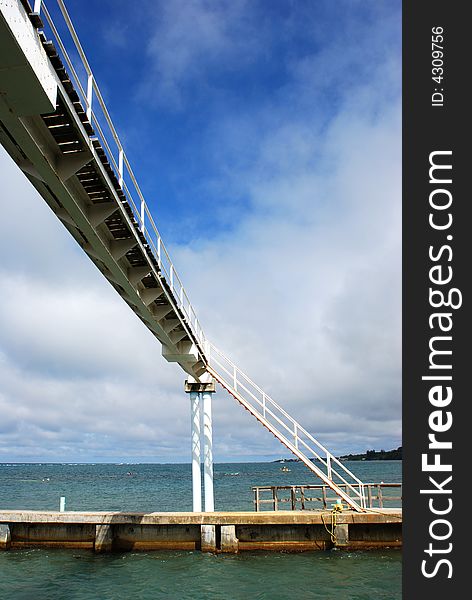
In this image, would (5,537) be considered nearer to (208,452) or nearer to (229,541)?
(208,452)

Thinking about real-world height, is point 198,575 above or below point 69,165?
below

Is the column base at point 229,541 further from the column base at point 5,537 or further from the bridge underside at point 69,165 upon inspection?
the column base at point 5,537

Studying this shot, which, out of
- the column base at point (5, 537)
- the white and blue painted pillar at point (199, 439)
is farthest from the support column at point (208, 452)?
the column base at point (5, 537)

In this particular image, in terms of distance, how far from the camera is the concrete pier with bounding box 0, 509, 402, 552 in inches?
741

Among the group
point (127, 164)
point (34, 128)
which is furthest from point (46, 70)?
point (127, 164)

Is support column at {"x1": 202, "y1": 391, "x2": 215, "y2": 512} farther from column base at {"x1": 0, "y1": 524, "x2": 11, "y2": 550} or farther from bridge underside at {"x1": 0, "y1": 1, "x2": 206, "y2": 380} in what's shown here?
column base at {"x1": 0, "y1": 524, "x2": 11, "y2": 550}

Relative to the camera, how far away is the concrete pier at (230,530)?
18.8 meters

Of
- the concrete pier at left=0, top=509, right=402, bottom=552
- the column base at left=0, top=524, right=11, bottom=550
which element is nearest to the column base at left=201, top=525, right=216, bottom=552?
the concrete pier at left=0, top=509, right=402, bottom=552

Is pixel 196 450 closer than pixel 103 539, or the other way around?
pixel 103 539

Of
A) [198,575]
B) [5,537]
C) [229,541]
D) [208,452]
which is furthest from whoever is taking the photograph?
[208,452]

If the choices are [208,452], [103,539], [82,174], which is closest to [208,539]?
[208,452]

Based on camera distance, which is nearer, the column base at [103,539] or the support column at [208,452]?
the column base at [103,539]

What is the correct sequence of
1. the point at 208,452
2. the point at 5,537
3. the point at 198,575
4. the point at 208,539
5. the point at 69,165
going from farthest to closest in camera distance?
1. the point at 208,452
2. the point at 5,537
3. the point at 208,539
4. the point at 198,575
5. the point at 69,165

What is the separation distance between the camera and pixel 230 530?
18.9 metres
